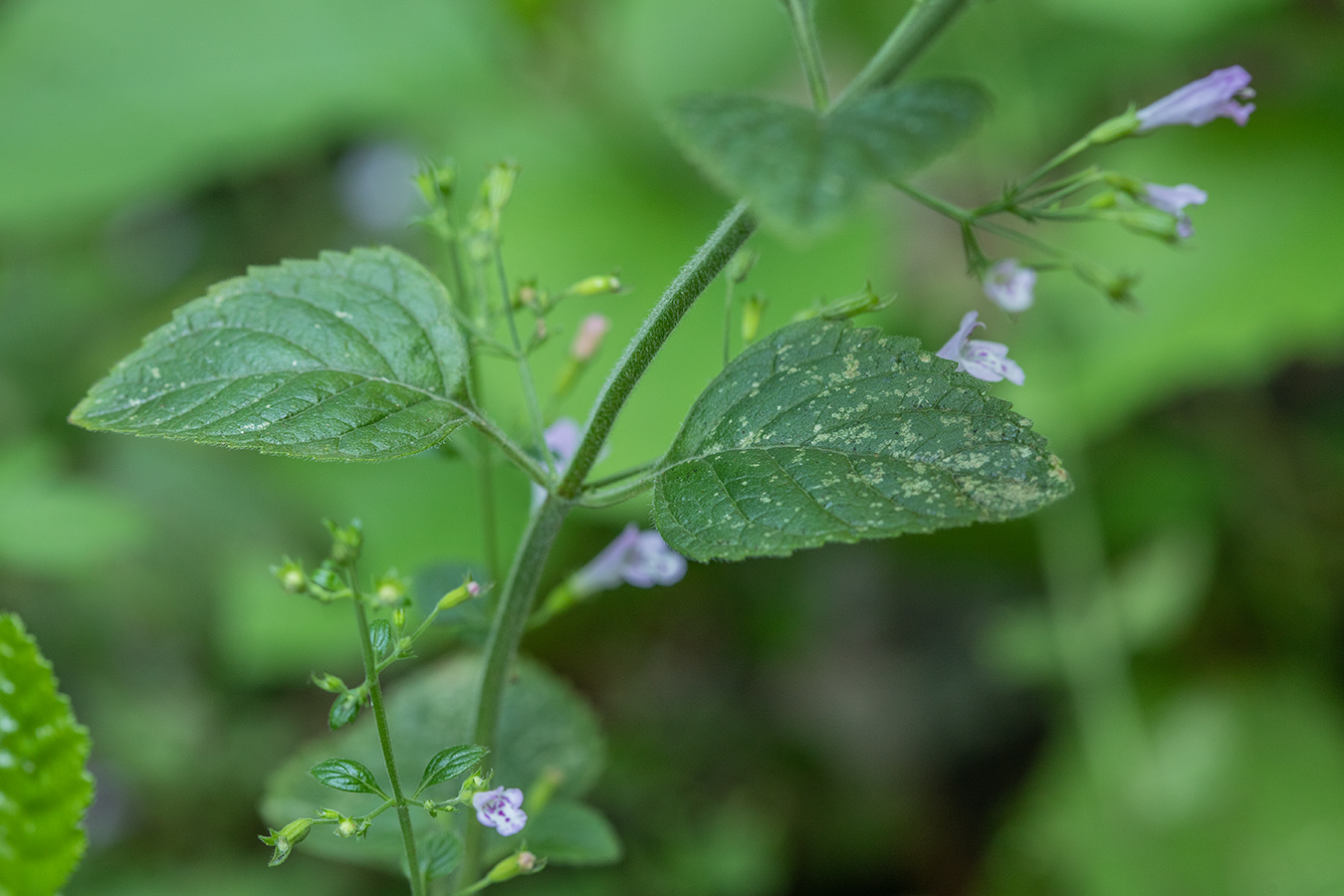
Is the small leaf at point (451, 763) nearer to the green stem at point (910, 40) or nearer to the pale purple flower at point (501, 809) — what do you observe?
the pale purple flower at point (501, 809)

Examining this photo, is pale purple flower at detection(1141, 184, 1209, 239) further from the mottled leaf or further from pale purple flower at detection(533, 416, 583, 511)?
the mottled leaf

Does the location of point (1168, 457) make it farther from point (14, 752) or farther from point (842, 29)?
point (14, 752)

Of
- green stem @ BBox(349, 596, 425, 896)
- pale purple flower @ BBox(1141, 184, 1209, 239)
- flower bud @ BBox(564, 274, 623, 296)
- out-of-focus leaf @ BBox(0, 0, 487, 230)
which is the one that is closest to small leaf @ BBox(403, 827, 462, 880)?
green stem @ BBox(349, 596, 425, 896)

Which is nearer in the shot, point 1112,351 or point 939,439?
point 939,439

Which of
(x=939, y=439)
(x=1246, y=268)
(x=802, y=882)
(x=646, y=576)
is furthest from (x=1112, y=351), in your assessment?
(x=939, y=439)

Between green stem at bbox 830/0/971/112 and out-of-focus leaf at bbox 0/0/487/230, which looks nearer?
green stem at bbox 830/0/971/112

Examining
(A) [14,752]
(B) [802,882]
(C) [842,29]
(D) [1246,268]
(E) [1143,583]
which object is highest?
(C) [842,29]
